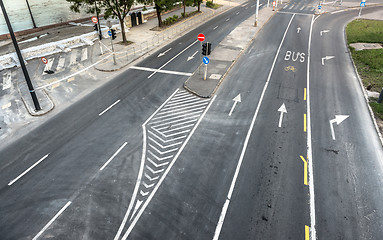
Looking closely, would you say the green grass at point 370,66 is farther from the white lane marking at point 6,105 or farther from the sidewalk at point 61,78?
the white lane marking at point 6,105

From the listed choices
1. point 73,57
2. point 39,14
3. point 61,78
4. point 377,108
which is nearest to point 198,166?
point 377,108

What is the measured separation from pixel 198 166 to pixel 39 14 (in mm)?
65440

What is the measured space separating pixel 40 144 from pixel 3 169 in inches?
92.6

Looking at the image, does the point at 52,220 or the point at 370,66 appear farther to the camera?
the point at 370,66

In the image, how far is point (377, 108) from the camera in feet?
59.2

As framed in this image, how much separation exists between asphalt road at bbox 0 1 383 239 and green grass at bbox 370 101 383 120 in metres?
0.57

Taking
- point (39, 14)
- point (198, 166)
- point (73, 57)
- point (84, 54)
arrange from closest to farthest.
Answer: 1. point (198, 166)
2. point (73, 57)
3. point (84, 54)
4. point (39, 14)

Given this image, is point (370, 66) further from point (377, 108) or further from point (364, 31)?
point (364, 31)

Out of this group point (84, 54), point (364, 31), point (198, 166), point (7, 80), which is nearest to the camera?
point (198, 166)

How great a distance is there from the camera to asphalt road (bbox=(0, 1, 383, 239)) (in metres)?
10.4

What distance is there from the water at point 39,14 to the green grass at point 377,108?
2010 inches

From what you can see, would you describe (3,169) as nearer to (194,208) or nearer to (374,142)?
(194,208)

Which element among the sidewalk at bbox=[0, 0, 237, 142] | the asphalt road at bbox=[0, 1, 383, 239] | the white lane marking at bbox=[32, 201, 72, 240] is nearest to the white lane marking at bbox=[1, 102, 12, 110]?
the sidewalk at bbox=[0, 0, 237, 142]

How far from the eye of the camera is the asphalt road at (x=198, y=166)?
10414mm
